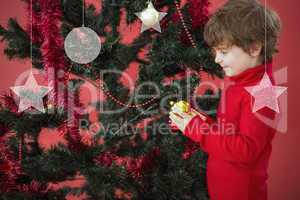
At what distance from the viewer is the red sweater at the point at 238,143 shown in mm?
1000

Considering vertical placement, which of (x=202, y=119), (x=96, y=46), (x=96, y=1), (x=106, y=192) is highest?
(x=96, y=1)

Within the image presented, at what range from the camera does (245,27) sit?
3.45ft

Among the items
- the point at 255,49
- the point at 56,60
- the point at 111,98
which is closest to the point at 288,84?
the point at 255,49

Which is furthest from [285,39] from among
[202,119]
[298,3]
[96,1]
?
[202,119]

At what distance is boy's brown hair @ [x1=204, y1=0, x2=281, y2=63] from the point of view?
1.05 meters

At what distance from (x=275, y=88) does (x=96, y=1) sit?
1045 mm

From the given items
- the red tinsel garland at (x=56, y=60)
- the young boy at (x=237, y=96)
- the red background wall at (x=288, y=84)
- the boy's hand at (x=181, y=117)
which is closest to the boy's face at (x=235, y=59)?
the young boy at (x=237, y=96)

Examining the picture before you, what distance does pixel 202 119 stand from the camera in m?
1.11

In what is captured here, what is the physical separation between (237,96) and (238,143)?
0.13m

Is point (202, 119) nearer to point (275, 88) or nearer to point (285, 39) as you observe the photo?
point (275, 88)

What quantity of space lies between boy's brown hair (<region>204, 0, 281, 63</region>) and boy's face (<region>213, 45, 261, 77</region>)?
1 centimetres

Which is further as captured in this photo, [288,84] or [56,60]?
[288,84]

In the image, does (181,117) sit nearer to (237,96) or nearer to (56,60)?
(237,96)

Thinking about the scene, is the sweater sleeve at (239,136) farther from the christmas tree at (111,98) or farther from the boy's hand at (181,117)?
the christmas tree at (111,98)
